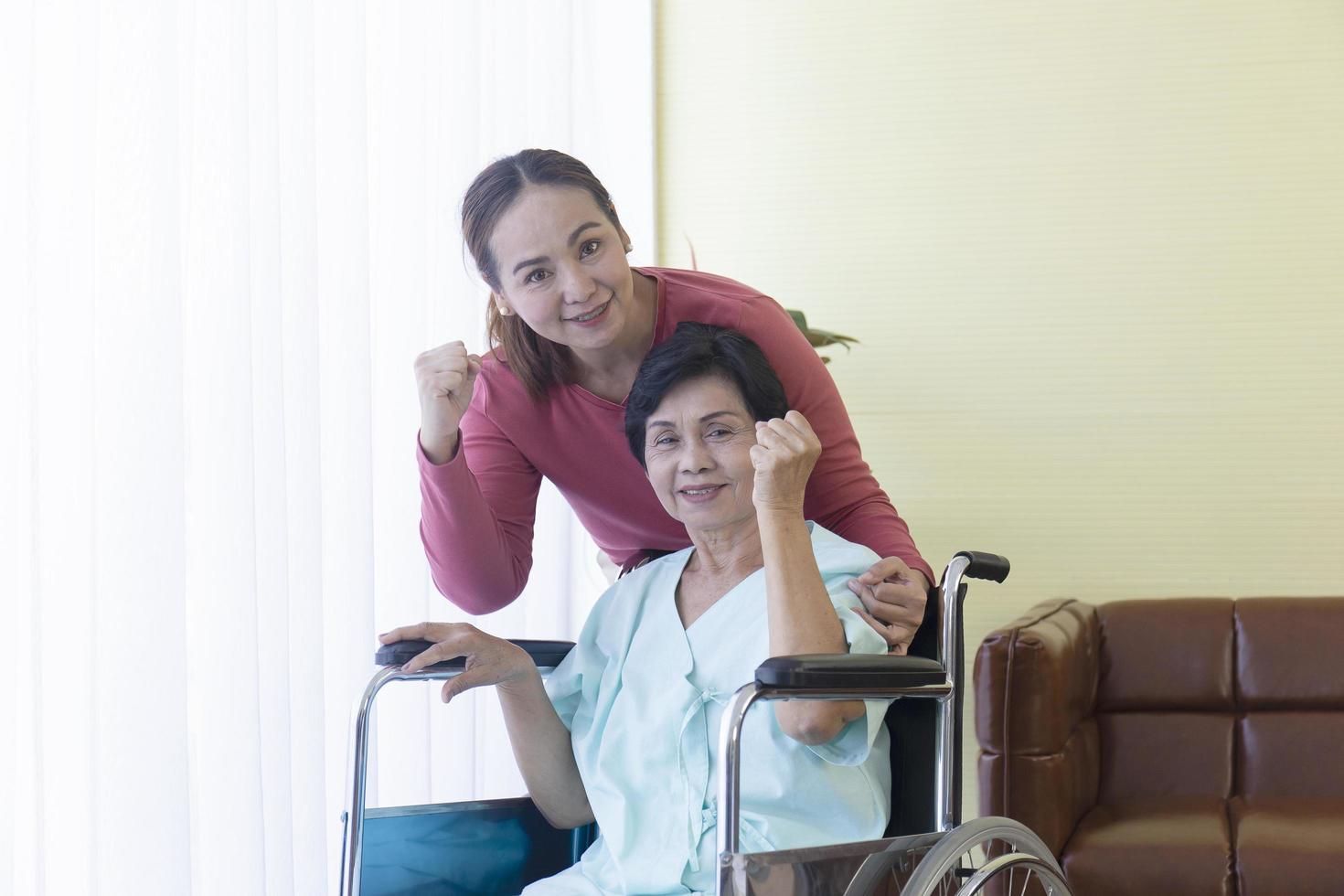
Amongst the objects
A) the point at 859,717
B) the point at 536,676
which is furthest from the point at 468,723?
the point at 859,717

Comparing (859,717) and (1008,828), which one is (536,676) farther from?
(1008,828)

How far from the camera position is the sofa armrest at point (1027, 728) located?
233 centimetres

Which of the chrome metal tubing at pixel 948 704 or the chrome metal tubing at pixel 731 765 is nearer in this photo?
the chrome metal tubing at pixel 731 765

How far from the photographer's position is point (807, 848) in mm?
1101

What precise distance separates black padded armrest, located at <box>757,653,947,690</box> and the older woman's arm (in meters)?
0.12

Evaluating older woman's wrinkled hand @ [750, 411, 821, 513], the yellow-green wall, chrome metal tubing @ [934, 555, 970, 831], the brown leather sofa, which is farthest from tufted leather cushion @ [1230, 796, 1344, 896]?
older woman's wrinkled hand @ [750, 411, 821, 513]

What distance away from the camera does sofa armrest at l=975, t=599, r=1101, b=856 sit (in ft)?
7.63

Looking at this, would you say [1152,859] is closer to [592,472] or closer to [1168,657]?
[1168,657]

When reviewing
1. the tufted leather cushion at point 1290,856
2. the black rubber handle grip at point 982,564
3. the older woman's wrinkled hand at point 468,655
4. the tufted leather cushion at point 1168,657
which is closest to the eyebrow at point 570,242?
the older woman's wrinkled hand at point 468,655

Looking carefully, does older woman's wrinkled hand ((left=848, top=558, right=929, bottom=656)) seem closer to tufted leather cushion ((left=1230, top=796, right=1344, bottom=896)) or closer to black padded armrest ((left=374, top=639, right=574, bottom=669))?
black padded armrest ((left=374, top=639, right=574, bottom=669))

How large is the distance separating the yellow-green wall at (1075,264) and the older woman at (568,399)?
4.83 feet

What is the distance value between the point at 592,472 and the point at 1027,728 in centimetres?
112

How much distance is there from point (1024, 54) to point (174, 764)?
257 centimetres

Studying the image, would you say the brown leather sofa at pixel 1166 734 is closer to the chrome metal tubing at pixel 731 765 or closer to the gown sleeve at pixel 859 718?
the gown sleeve at pixel 859 718
